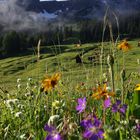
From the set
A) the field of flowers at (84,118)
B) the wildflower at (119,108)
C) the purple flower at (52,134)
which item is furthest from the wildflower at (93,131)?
the wildflower at (119,108)

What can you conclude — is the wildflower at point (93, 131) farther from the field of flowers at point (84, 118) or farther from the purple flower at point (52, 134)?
the purple flower at point (52, 134)

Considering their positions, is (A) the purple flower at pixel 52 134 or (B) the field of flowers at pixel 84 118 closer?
(A) the purple flower at pixel 52 134

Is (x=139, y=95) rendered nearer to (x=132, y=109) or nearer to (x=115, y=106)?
(x=132, y=109)

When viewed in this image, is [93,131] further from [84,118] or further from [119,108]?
[84,118]

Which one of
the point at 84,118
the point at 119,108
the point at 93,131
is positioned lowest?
the point at 84,118

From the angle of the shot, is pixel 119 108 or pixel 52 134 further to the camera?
pixel 119 108

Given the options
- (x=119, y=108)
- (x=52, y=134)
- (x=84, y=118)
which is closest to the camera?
(x=52, y=134)

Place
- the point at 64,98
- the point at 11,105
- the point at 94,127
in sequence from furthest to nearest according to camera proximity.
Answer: the point at 64,98 < the point at 11,105 < the point at 94,127

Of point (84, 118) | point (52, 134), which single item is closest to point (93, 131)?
point (52, 134)

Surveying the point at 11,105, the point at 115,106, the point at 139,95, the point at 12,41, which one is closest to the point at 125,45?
the point at 11,105

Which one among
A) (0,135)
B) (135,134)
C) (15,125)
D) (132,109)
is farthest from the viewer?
(15,125)

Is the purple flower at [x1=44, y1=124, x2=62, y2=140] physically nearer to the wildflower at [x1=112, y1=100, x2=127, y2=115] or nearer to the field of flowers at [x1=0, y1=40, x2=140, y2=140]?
the field of flowers at [x1=0, y1=40, x2=140, y2=140]

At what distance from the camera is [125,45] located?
7074 mm

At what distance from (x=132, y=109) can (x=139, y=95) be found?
229 millimetres
